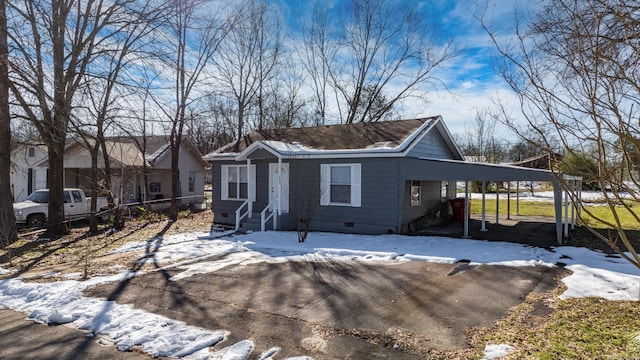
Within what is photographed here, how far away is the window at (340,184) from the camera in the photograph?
12.8m

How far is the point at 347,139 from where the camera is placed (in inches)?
562

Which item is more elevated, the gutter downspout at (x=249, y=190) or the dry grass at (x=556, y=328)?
the gutter downspout at (x=249, y=190)

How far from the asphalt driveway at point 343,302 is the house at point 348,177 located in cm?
388

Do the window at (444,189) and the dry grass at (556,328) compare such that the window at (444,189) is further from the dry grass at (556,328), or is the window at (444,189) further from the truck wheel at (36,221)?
the truck wheel at (36,221)

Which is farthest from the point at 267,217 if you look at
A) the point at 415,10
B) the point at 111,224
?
the point at 415,10

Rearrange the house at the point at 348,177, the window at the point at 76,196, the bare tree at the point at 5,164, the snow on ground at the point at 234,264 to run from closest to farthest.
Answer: the snow on ground at the point at 234,264
the bare tree at the point at 5,164
the house at the point at 348,177
the window at the point at 76,196

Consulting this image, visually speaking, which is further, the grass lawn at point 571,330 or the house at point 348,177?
the house at point 348,177

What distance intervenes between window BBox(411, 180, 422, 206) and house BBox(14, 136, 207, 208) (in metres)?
13.3

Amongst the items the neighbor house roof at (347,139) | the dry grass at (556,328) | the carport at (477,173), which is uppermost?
the neighbor house roof at (347,139)

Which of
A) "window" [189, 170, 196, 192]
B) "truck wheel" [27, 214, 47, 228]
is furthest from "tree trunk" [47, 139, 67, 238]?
"window" [189, 170, 196, 192]

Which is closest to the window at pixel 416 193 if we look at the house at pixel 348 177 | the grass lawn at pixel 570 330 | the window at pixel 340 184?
the house at pixel 348 177

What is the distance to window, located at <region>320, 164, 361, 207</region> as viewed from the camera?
42.0ft

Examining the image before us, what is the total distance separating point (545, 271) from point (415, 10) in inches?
817

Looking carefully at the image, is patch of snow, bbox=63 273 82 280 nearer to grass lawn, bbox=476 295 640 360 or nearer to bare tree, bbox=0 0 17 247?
bare tree, bbox=0 0 17 247
